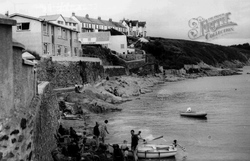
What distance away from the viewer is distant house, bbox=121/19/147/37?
147 m

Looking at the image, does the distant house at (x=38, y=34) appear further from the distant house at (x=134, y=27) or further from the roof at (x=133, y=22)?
the roof at (x=133, y=22)

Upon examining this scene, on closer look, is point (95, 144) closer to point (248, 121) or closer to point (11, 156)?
point (11, 156)

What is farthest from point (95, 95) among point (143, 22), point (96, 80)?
point (143, 22)

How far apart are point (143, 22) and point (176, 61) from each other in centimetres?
4786

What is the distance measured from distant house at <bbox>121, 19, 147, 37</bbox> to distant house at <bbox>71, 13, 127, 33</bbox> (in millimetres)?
6036

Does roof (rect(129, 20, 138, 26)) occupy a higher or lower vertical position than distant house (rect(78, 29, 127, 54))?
higher

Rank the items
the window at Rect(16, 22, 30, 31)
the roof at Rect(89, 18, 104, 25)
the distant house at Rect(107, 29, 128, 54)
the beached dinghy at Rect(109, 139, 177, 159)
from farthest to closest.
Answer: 1. the roof at Rect(89, 18, 104, 25)
2. the distant house at Rect(107, 29, 128, 54)
3. the window at Rect(16, 22, 30, 31)
4. the beached dinghy at Rect(109, 139, 177, 159)

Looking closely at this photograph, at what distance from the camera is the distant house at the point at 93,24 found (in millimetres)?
111562

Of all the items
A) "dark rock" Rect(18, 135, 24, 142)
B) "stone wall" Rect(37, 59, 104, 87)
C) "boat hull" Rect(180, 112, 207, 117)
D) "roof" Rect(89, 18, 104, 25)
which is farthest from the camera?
"roof" Rect(89, 18, 104, 25)

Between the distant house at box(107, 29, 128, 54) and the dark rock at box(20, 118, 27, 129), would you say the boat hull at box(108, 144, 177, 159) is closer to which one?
the dark rock at box(20, 118, 27, 129)

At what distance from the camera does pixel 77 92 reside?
41062 mm

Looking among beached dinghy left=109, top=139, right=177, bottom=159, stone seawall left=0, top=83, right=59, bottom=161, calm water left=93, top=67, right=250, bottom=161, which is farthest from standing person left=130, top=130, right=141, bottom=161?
stone seawall left=0, top=83, right=59, bottom=161

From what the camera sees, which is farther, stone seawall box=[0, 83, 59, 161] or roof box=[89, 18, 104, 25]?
roof box=[89, 18, 104, 25]

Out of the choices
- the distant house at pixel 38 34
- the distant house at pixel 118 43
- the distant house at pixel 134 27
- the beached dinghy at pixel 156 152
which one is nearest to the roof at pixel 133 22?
the distant house at pixel 134 27
